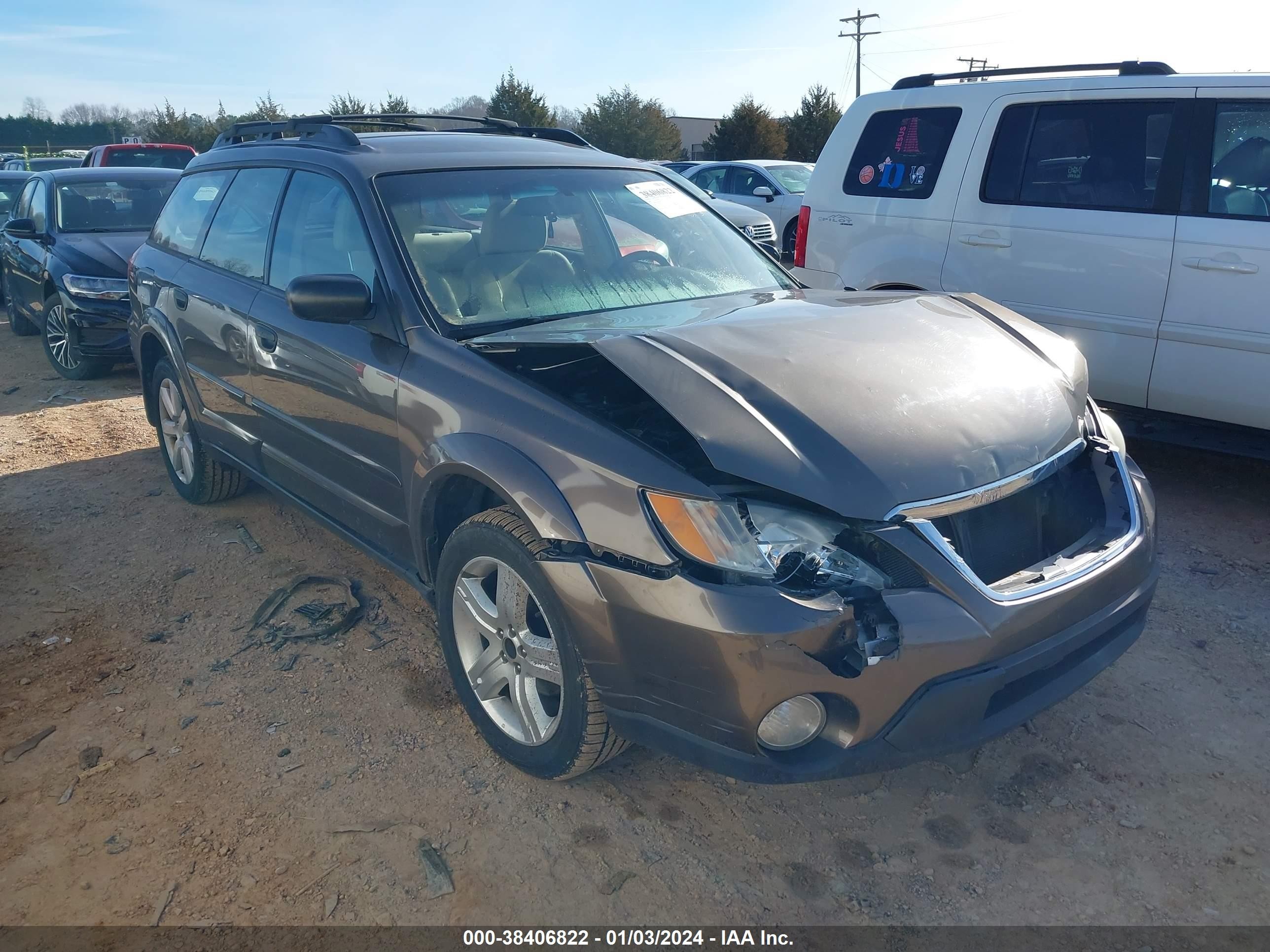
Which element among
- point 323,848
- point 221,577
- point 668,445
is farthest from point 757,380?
point 221,577

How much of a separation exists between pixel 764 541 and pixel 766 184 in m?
12.8

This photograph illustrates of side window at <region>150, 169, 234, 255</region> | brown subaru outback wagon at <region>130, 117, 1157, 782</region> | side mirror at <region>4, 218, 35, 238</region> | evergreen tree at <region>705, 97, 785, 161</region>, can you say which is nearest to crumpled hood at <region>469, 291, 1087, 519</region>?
brown subaru outback wagon at <region>130, 117, 1157, 782</region>

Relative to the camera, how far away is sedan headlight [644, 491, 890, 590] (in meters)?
2.25

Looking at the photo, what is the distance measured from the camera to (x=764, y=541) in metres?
2.28

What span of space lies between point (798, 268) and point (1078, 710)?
3.76 metres

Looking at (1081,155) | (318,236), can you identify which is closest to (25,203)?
(318,236)

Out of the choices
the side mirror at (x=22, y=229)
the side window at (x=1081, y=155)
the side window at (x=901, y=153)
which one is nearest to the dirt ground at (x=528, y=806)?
the side window at (x=1081, y=155)

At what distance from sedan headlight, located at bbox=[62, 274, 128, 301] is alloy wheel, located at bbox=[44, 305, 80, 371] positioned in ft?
0.78

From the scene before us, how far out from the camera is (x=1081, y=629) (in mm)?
2477

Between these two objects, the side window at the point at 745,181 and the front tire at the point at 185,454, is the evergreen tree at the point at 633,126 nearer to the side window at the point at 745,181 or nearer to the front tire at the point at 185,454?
the side window at the point at 745,181

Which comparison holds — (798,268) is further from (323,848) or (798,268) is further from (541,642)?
(323,848)

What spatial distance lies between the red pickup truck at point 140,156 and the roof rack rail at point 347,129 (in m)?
11.4

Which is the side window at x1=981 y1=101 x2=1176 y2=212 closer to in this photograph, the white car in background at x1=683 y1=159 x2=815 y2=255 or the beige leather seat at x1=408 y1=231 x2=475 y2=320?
the beige leather seat at x1=408 y1=231 x2=475 y2=320

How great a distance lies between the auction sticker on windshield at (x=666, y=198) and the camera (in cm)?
393
